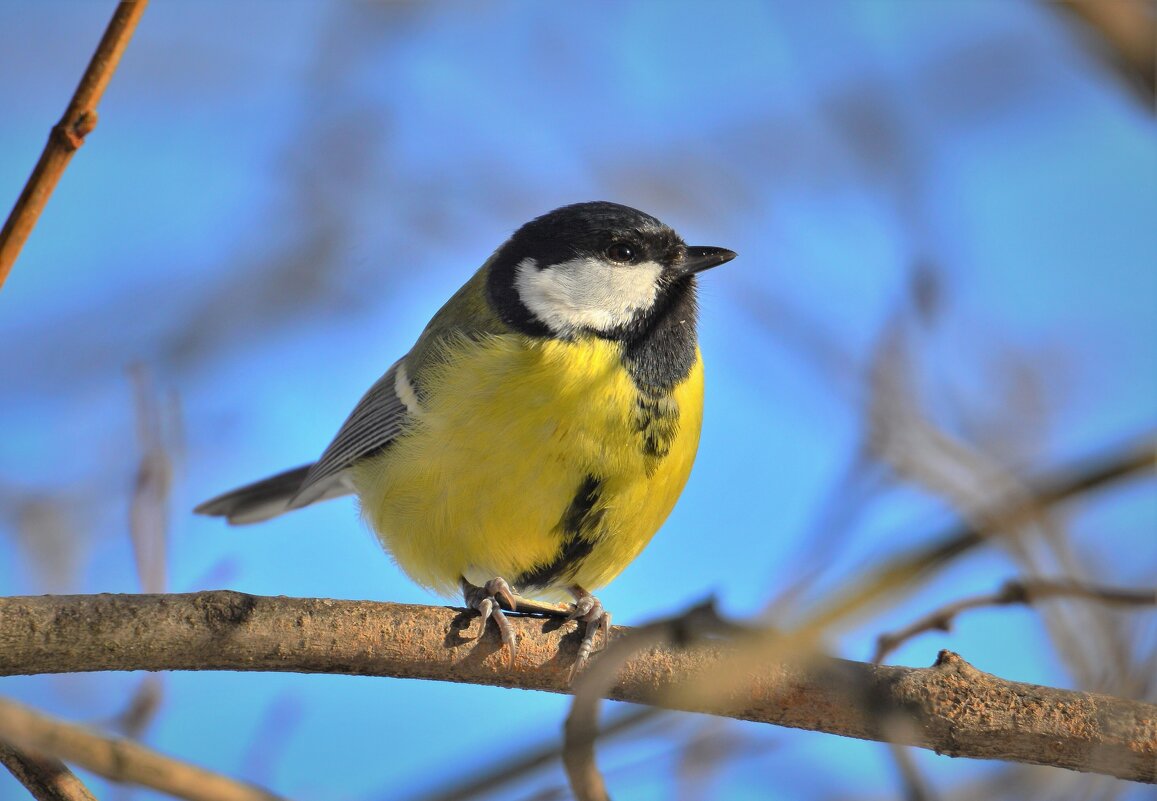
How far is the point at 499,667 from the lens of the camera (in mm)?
2469

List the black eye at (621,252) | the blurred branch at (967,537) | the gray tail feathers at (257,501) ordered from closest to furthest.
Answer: the blurred branch at (967,537)
the black eye at (621,252)
the gray tail feathers at (257,501)

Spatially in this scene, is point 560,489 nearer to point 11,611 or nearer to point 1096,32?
point 11,611

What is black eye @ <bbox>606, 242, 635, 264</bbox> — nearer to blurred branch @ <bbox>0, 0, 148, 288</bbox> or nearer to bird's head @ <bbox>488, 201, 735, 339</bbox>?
bird's head @ <bbox>488, 201, 735, 339</bbox>

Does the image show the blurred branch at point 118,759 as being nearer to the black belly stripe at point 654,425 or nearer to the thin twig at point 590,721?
the thin twig at point 590,721

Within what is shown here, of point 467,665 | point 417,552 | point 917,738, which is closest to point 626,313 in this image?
point 417,552

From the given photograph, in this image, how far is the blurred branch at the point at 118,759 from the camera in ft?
5.03

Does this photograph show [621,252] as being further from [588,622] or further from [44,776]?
[44,776]

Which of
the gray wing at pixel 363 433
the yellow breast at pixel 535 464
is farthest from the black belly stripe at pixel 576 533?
the gray wing at pixel 363 433

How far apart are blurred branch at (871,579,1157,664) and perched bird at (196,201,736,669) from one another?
68 centimetres

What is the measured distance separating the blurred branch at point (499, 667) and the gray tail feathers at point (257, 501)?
80.8 inches

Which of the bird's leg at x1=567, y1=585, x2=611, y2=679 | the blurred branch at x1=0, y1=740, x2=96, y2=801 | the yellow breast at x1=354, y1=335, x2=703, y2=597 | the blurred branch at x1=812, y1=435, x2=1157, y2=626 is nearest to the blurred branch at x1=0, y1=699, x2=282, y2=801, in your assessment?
the blurred branch at x1=0, y1=740, x2=96, y2=801

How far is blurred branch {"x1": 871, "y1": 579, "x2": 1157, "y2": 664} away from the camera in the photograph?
5.58 ft

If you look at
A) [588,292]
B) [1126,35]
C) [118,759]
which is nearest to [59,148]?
[118,759]

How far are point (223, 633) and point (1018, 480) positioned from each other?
1427mm
